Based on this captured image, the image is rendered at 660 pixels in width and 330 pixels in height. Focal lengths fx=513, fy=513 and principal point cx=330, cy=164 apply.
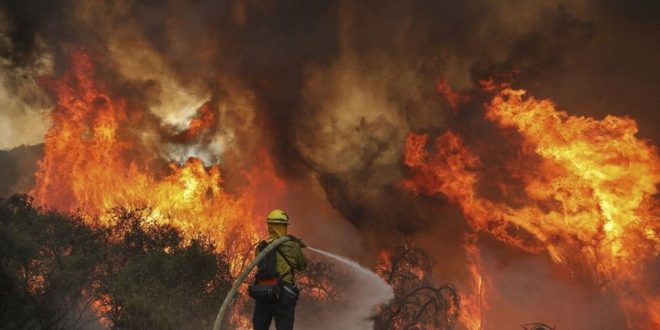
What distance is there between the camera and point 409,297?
29.1m

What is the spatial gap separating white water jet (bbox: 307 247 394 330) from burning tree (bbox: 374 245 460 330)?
0.76 metres

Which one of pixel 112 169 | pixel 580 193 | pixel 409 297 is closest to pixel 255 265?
pixel 580 193

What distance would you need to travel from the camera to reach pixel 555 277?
28922mm

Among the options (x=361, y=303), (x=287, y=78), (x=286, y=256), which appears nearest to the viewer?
(x=286, y=256)

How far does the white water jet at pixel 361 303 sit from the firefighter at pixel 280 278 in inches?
536

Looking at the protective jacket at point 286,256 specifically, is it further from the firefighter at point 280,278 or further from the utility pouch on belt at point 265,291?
the utility pouch on belt at point 265,291

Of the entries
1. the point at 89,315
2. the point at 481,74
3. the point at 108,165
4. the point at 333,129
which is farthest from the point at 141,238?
the point at 481,74

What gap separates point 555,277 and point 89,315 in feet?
78.2

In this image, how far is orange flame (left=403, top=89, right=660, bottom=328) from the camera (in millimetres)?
23359

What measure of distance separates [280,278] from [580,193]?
21.2m

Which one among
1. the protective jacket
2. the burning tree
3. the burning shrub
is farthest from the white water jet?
the protective jacket

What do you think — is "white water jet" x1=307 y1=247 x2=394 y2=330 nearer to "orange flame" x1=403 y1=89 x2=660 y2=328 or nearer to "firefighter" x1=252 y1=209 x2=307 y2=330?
"orange flame" x1=403 y1=89 x2=660 y2=328

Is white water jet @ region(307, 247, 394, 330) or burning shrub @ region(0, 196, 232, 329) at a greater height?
white water jet @ region(307, 247, 394, 330)

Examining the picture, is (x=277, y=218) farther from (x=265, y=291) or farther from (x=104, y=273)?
(x=104, y=273)
